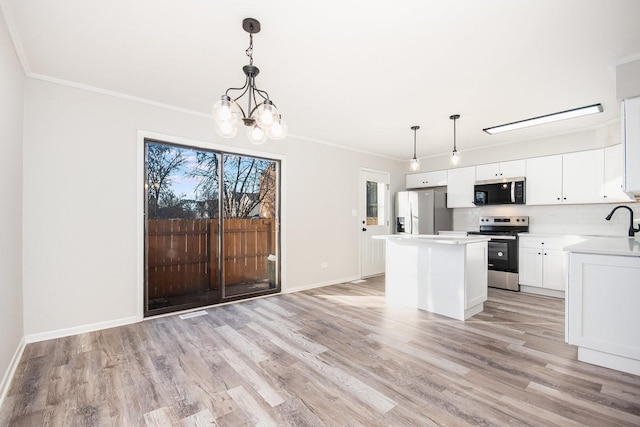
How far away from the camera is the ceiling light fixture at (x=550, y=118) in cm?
350

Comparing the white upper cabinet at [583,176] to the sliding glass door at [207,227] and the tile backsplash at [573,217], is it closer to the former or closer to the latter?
the tile backsplash at [573,217]

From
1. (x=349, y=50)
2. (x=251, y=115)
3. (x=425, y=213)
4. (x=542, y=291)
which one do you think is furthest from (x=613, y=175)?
(x=251, y=115)

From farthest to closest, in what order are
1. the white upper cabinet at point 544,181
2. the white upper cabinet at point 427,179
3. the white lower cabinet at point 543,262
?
the white upper cabinet at point 427,179
the white upper cabinet at point 544,181
the white lower cabinet at point 543,262

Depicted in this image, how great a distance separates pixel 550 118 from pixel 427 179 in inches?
97.8

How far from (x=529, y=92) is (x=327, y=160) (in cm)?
288

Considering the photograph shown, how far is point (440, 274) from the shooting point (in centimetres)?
343

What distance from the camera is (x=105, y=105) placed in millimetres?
3053

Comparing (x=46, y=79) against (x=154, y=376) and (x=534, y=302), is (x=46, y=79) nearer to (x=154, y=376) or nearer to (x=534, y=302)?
(x=154, y=376)

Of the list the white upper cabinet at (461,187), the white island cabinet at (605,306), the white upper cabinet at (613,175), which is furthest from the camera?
the white upper cabinet at (461,187)

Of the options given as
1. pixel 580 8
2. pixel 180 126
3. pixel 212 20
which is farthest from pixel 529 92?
pixel 180 126

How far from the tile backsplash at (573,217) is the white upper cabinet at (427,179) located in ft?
3.05

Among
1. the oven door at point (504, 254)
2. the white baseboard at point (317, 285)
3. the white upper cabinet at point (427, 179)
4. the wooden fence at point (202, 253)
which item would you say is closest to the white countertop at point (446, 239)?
the oven door at point (504, 254)

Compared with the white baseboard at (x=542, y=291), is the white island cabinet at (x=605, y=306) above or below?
above

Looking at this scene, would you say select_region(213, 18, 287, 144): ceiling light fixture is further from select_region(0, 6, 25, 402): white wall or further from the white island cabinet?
the white island cabinet
